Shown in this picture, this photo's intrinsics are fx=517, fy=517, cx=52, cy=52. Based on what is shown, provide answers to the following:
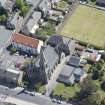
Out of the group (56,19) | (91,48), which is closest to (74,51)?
(91,48)

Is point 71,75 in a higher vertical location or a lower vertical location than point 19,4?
lower

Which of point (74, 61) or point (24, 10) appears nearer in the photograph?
point (74, 61)

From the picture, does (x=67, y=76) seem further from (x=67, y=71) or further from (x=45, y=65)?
(x=45, y=65)

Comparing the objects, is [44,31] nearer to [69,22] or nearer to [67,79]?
[69,22]

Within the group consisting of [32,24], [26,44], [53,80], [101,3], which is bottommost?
[53,80]

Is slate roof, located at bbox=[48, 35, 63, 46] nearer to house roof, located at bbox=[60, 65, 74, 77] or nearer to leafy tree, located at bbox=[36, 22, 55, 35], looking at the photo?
leafy tree, located at bbox=[36, 22, 55, 35]

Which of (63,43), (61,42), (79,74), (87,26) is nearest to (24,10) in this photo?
(61,42)

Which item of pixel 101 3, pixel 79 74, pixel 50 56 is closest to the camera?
pixel 79 74

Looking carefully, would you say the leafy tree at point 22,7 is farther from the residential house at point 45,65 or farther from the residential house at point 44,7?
the residential house at point 45,65
